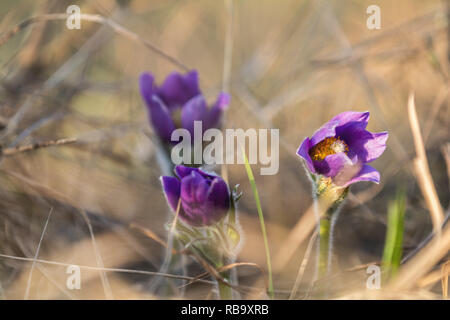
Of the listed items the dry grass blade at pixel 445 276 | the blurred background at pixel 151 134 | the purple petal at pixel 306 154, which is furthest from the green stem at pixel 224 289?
the dry grass blade at pixel 445 276

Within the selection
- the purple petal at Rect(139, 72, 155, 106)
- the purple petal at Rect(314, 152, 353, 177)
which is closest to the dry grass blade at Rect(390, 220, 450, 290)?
the purple petal at Rect(314, 152, 353, 177)

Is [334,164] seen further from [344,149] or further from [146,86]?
[146,86]

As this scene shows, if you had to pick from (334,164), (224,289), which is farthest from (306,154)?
(224,289)

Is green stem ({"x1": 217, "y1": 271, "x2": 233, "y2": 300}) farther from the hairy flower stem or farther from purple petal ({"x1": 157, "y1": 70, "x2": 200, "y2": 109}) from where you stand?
purple petal ({"x1": 157, "y1": 70, "x2": 200, "y2": 109})

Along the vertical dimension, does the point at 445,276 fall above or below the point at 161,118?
below

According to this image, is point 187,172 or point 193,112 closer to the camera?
point 187,172

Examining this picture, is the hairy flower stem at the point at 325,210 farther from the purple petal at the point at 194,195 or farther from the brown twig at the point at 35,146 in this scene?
the brown twig at the point at 35,146

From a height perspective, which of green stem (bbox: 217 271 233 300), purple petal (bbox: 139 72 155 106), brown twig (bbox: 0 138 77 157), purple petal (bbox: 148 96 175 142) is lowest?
green stem (bbox: 217 271 233 300)
